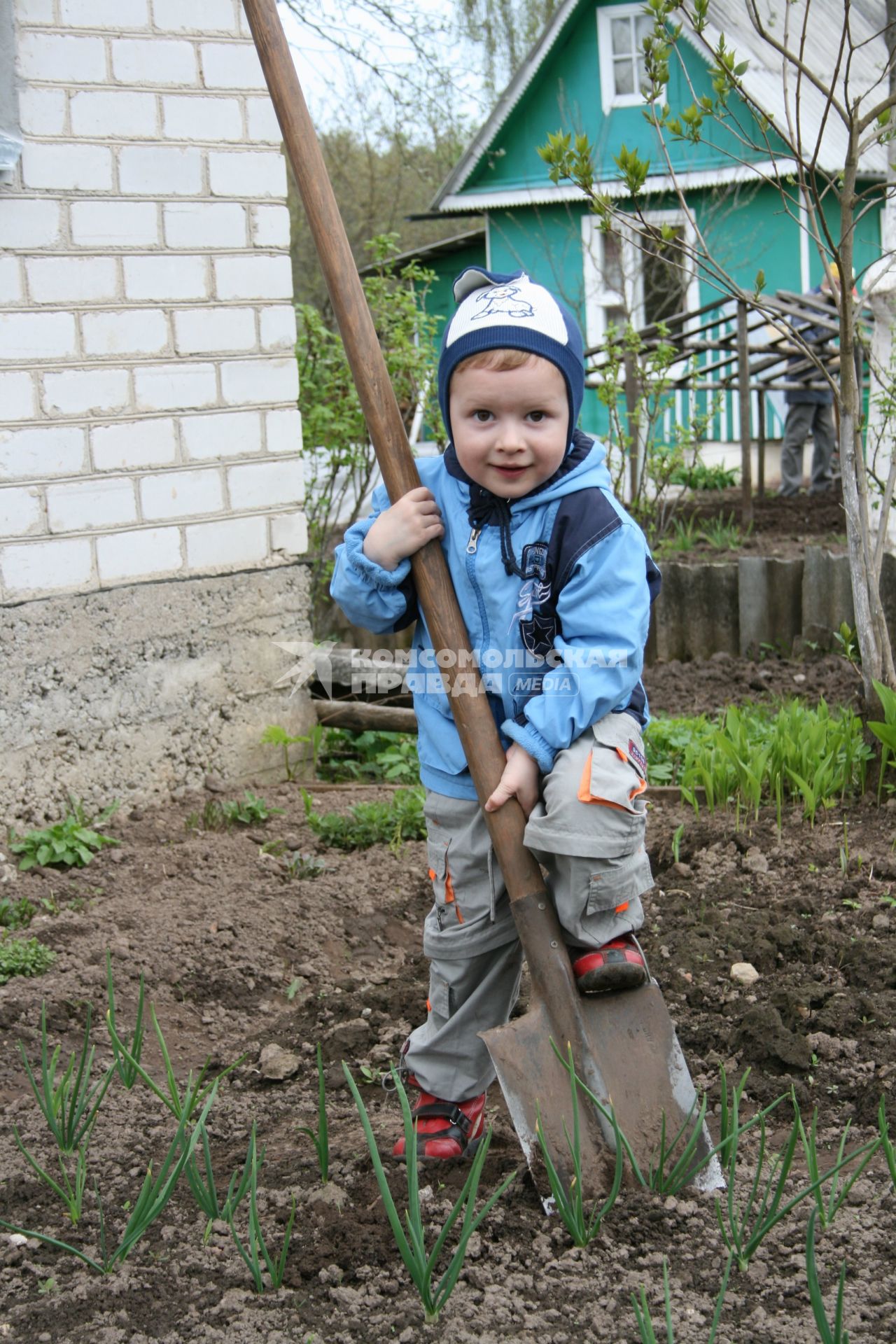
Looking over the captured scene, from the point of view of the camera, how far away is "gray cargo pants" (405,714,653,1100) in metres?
2.03

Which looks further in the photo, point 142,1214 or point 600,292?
point 600,292

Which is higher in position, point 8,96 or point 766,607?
point 8,96

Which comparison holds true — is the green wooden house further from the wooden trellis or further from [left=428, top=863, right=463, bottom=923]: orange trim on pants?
[left=428, top=863, right=463, bottom=923]: orange trim on pants

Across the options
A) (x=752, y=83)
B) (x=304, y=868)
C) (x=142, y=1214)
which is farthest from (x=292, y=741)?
(x=752, y=83)

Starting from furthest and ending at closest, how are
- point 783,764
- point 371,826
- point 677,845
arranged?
point 371,826
point 783,764
point 677,845

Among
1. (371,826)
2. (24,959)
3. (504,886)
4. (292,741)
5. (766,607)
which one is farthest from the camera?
(766,607)

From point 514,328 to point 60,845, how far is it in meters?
2.57

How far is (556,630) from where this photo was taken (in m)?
2.14

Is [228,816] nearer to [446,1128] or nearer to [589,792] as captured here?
[446,1128]

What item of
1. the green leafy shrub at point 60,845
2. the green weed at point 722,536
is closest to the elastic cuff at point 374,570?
the green leafy shrub at point 60,845

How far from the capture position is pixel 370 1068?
8.72 ft

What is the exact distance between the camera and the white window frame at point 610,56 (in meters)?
14.2

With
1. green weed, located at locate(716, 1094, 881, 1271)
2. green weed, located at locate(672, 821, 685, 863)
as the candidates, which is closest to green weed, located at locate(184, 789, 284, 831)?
green weed, located at locate(672, 821, 685, 863)

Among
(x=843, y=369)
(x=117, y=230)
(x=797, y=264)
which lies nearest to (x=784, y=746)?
(x=843, y=369)
